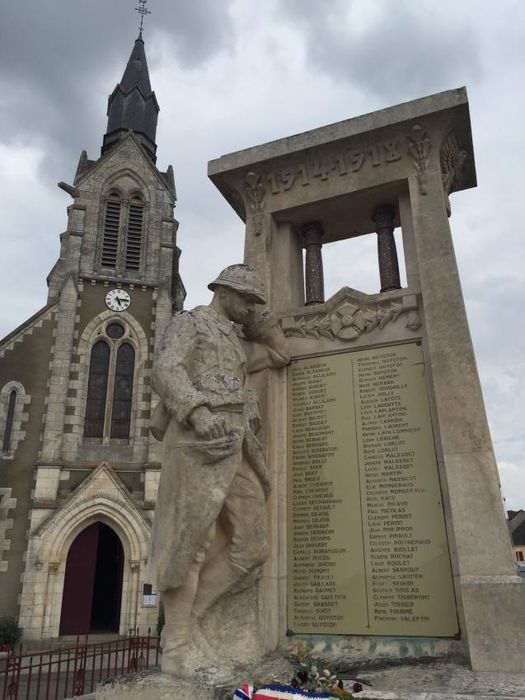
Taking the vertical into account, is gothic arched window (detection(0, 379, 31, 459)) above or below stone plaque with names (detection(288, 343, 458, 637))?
above

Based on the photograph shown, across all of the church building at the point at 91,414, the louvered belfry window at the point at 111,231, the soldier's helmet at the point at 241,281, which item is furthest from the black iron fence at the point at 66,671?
the louvered belfry window at the point at 111,231

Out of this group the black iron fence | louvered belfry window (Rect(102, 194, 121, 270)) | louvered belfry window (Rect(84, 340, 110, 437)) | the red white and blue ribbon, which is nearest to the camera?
the red white and blue ribbon

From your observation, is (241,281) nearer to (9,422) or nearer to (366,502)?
(366,502)

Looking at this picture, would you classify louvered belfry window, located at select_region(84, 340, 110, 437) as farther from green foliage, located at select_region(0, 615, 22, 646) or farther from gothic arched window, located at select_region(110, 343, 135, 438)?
green foliage, located at select_region(0, 615, 22, 646)

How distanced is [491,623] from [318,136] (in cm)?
435

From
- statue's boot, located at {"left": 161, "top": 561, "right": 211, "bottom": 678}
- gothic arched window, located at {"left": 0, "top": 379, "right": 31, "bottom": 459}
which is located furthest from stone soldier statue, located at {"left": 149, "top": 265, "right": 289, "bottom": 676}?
gothic arched window, located at {"left": 0, "top": 379, "right": 31, "bottom": 459}

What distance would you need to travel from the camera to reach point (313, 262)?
216 inches

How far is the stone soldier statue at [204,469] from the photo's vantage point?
11.2ft

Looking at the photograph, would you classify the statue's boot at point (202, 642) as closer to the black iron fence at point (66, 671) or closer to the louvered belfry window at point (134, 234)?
the black iron fence at point (66, 671)

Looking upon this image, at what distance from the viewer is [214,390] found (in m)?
3.73

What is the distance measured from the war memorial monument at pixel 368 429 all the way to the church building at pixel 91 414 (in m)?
15.7

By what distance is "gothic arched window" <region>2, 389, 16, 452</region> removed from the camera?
19.4m

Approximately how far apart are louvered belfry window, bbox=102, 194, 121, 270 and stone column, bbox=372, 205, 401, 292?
20.3 metres

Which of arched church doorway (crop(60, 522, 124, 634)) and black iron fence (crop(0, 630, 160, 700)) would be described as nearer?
black iron fence (crop(0, 630, 160, 700))
